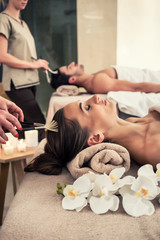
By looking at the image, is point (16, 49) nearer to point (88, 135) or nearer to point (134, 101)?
point (134, 101)

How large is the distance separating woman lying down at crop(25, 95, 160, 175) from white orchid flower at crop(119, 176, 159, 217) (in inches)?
8.5

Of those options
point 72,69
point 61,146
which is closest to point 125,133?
point 61,146

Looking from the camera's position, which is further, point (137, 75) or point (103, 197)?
point (137, 75)

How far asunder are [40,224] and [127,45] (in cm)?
249

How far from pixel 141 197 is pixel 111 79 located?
1.66 m

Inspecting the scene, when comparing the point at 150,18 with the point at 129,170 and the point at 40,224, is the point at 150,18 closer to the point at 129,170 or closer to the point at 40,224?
the point at 129,170

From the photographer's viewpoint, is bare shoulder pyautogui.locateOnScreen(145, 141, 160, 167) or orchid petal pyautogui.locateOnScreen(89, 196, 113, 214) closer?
orchid petal pyautogui.locateOnScreen(89, 196, 113, 214)

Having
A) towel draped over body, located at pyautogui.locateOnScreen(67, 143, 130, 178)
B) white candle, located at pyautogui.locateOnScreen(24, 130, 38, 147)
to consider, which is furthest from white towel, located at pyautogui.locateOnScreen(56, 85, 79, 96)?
towel draped over body, located at pyautogui.locateOnScreen(67, 143, 130, 178)

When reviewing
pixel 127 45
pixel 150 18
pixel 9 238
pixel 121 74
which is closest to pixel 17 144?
pixel 9 238

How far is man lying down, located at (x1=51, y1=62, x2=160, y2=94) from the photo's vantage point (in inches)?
80.6

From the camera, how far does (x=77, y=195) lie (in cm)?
69

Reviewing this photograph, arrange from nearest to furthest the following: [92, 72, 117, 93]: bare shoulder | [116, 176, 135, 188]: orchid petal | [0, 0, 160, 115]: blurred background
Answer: [116, 176, 135, 188]: orchid petal → [92, 72, 117, 93]: bare shoulder → [0, 0, 160, 115]: blurred background

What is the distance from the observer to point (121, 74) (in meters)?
2.25

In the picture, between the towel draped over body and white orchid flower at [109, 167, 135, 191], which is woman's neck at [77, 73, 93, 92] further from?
white orchid flower at [109, 167, 135, 191]
